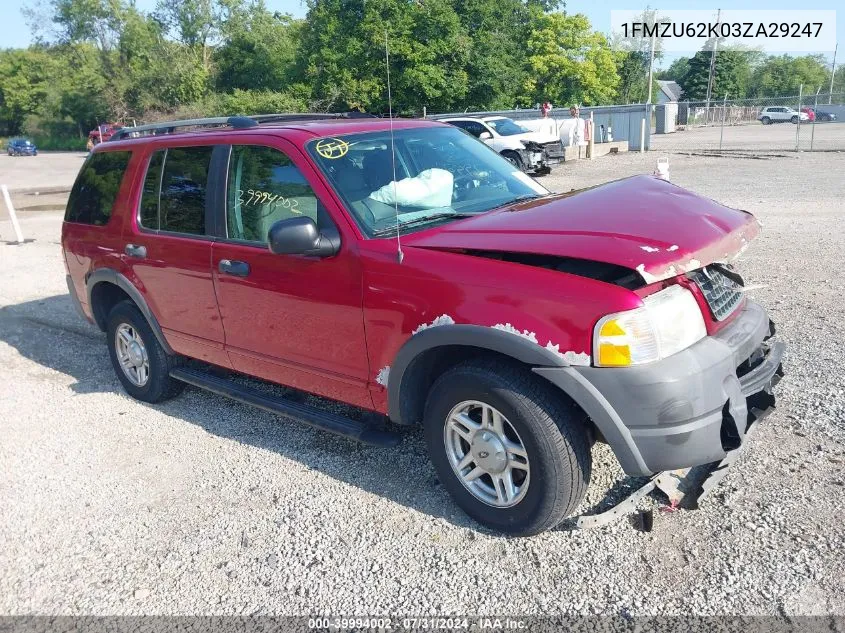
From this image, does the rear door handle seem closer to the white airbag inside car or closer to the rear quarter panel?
the rear quarter panel

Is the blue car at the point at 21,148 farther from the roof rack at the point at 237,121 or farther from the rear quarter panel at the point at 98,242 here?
the roof rack at the point at 237,121

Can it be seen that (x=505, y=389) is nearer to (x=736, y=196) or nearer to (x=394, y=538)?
(x=394, y=538)

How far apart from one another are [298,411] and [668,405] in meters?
2.18

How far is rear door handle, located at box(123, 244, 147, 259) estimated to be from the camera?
491cm

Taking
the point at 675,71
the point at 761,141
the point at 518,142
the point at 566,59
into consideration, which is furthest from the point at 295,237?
the point at 675,71

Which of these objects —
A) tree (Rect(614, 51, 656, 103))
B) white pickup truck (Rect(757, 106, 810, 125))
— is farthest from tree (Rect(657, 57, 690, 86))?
white pickup truck (Rect(757, 106, 810, 125))

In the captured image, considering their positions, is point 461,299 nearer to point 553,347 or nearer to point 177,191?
point 553,347

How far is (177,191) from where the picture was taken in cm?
470

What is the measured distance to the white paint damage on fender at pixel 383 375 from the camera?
3.56 m

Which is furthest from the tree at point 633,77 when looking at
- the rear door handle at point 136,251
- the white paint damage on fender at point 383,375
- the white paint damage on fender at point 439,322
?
the white paint damage on fender at point 439,322

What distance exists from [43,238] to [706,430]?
14.5 metres

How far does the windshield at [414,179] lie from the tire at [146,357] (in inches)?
87.1

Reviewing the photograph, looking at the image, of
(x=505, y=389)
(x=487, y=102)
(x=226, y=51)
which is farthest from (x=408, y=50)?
(x=505, y=389)

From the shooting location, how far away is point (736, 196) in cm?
1398
